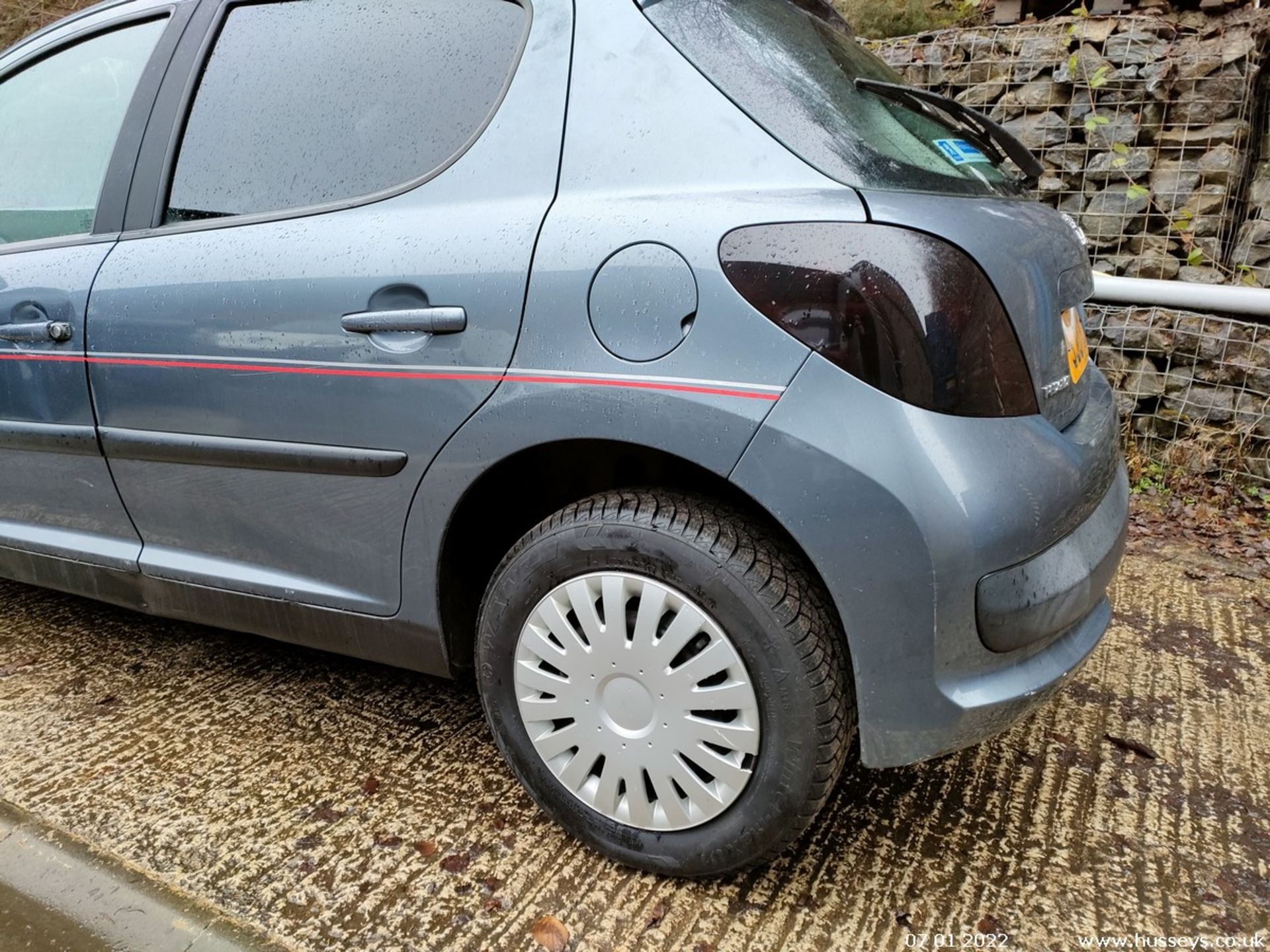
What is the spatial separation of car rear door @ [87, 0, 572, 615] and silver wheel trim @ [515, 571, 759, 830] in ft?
1.30

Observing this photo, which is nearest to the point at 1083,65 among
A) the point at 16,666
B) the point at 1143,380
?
the point at 1143,380

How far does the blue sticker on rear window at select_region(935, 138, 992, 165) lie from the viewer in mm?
1746

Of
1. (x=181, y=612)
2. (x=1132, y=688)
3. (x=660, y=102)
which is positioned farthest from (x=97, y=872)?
(x=1132, y=688)

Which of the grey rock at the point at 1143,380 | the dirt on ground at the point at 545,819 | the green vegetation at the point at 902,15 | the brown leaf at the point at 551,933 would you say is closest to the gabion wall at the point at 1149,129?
the grey rock at the point at 1143,380

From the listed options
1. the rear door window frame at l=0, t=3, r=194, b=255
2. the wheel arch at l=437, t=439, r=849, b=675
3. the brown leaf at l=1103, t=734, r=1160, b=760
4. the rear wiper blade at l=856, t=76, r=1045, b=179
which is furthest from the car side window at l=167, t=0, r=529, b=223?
the brown leaf at l=1103, t=734, r=1160, b=760

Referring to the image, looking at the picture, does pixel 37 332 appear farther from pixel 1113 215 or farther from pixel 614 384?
pixel 1113 215

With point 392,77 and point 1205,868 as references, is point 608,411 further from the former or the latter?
point 1205,868

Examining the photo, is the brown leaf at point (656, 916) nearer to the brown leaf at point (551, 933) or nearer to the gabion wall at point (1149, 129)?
the brown leaf at point (551, 933)

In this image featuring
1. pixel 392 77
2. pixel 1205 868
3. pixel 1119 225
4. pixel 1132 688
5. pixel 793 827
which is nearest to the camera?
pixel 793 827

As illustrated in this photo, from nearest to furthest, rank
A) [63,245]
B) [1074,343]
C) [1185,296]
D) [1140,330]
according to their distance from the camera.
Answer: [1074,343], [63,245], [1185,296], [1140,330]

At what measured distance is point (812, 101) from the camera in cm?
155

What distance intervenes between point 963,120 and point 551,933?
1.85m

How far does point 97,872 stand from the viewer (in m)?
1.75

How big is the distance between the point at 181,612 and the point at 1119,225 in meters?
4.18
